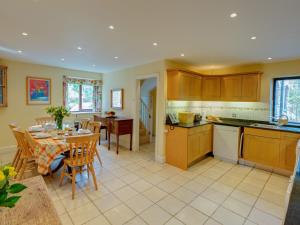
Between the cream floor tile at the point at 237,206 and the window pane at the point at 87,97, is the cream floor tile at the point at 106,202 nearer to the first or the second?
the cream floor tile at the point at 237,206

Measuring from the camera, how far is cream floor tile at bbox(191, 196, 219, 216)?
2227mm

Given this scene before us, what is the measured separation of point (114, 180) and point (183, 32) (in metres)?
2.75

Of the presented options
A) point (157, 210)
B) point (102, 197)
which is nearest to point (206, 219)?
point (157, 210)

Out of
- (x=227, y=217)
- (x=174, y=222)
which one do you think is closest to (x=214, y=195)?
(x=227, y=217)

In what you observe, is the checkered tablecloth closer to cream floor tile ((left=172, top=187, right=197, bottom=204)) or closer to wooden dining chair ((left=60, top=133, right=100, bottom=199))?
wooden dining chair ((left=60, top=133, right=100, bottom=199))

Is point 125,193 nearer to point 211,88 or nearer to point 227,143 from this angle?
point 227,143

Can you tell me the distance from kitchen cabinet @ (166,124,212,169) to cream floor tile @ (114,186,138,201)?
1.33 m

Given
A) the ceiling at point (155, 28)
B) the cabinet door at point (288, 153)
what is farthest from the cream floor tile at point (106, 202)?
the cabinet door at point (288, 153)

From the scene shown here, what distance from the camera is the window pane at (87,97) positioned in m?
5.85

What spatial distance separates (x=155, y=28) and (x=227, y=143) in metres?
3.15

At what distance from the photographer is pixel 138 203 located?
2.37m

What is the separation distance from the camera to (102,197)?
249 centimetres

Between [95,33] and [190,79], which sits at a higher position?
[95,33]

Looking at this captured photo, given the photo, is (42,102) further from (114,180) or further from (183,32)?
(183,32)
